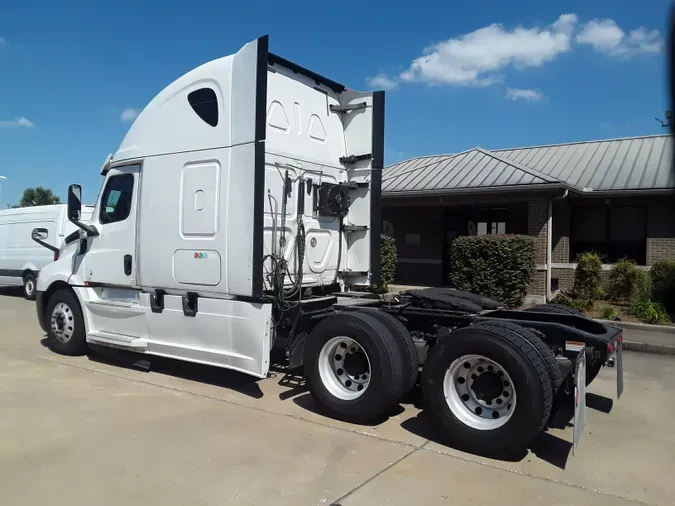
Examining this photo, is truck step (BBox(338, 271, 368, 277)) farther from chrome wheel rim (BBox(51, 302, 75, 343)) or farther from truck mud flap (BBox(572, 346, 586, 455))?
chrome wheel rim (BBox(51, 302, 75, 343))

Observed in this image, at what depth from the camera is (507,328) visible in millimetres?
4867

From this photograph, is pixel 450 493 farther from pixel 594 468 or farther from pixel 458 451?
pixel 594 468

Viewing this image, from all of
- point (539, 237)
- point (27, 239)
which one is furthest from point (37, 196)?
point (539, 237)

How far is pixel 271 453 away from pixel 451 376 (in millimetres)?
1654

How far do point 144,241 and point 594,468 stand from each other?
5.33 m

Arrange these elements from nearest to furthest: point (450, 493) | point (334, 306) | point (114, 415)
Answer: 1. point (450, 493)
2. point (114, 415)
3. point (334, 306)

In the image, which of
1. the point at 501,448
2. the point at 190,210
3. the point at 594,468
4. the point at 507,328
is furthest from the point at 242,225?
the point at 594,468

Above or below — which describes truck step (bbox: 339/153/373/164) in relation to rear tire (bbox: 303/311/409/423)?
above

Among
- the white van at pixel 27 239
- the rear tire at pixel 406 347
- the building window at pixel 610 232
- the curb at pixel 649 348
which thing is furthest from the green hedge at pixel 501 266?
the white van at pixel 27 239

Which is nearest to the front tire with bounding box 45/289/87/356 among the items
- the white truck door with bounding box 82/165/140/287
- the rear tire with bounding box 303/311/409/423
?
the white truck door with bounding box 82/165/140/287

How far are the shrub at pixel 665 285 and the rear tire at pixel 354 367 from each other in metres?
9.48

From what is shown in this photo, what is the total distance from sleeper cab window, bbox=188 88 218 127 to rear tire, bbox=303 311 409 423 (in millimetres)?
2602

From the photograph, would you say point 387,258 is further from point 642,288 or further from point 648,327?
point 648,327

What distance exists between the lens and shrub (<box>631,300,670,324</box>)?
37.0 feet
